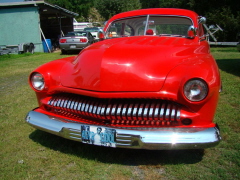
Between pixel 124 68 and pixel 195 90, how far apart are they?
0.68 m

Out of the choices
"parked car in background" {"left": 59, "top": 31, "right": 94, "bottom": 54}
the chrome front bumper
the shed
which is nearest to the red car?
the chrome front bumper

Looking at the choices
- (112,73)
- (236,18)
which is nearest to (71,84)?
(112,73)

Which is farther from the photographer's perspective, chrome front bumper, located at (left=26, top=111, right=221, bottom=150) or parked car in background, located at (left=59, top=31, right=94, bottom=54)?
parked car in background, located at (left=59, top=31, right=94, bottom=54)

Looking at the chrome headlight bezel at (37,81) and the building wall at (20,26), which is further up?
the chrome headlight bezel at (37,81)

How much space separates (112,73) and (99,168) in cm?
93

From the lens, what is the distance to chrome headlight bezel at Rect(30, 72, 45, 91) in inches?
109

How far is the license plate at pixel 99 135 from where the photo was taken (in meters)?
2.25

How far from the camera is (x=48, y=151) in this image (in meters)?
2.83

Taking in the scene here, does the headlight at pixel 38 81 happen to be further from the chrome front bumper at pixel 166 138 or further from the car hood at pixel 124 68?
the chrome front bumper at pixel 166 138

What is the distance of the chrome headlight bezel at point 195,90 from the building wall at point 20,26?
14671 millimetres

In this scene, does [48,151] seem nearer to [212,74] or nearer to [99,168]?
[99,168]

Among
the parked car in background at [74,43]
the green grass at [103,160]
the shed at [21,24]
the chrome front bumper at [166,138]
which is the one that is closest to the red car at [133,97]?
the chrome front bumper at [166,138]

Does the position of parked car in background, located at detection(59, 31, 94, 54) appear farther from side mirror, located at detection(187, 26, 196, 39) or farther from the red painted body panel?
the red painted body panel

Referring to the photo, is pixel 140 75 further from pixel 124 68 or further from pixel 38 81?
pixel 38 81
